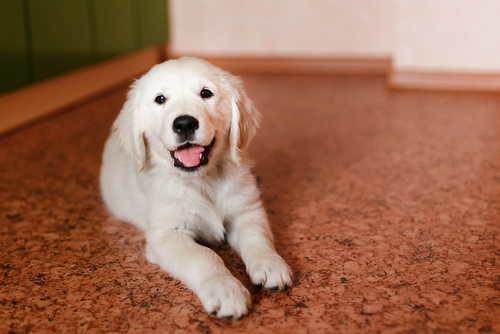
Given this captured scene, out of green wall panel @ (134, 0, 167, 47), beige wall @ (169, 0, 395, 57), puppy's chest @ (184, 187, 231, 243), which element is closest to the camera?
puppy's chest @ (184, 187, 231, 243)

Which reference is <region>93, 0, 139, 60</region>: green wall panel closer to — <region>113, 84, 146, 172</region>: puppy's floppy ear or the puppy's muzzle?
<region>113, 84, 146, 172</region>: puppy's floppy ear

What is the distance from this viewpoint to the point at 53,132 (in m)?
3.68

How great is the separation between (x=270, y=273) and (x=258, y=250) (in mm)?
131

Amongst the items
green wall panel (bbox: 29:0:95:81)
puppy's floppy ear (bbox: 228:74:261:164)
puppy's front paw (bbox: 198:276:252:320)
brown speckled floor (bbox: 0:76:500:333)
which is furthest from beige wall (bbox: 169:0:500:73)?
puppy's front paw (bbox: 198:276:252:320)

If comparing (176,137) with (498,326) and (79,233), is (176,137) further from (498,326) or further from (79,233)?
(498,326)

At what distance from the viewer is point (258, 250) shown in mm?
1812

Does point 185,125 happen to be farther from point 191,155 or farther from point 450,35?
point 450,35

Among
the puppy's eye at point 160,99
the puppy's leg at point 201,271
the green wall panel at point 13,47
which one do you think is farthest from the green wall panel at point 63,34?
the puppy's leg at point 201,271

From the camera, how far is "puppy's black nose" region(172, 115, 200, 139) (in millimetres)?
1750

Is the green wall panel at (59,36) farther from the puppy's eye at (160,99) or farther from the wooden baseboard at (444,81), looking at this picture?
the wooden baseboard at (444,81)

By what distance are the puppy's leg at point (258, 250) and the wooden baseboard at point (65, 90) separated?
226 centimetres

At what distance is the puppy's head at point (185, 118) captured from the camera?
1.79m

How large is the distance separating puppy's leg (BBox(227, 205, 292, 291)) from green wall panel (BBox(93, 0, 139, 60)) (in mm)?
3198

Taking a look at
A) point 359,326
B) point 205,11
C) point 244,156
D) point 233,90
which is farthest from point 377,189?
point 205,11
